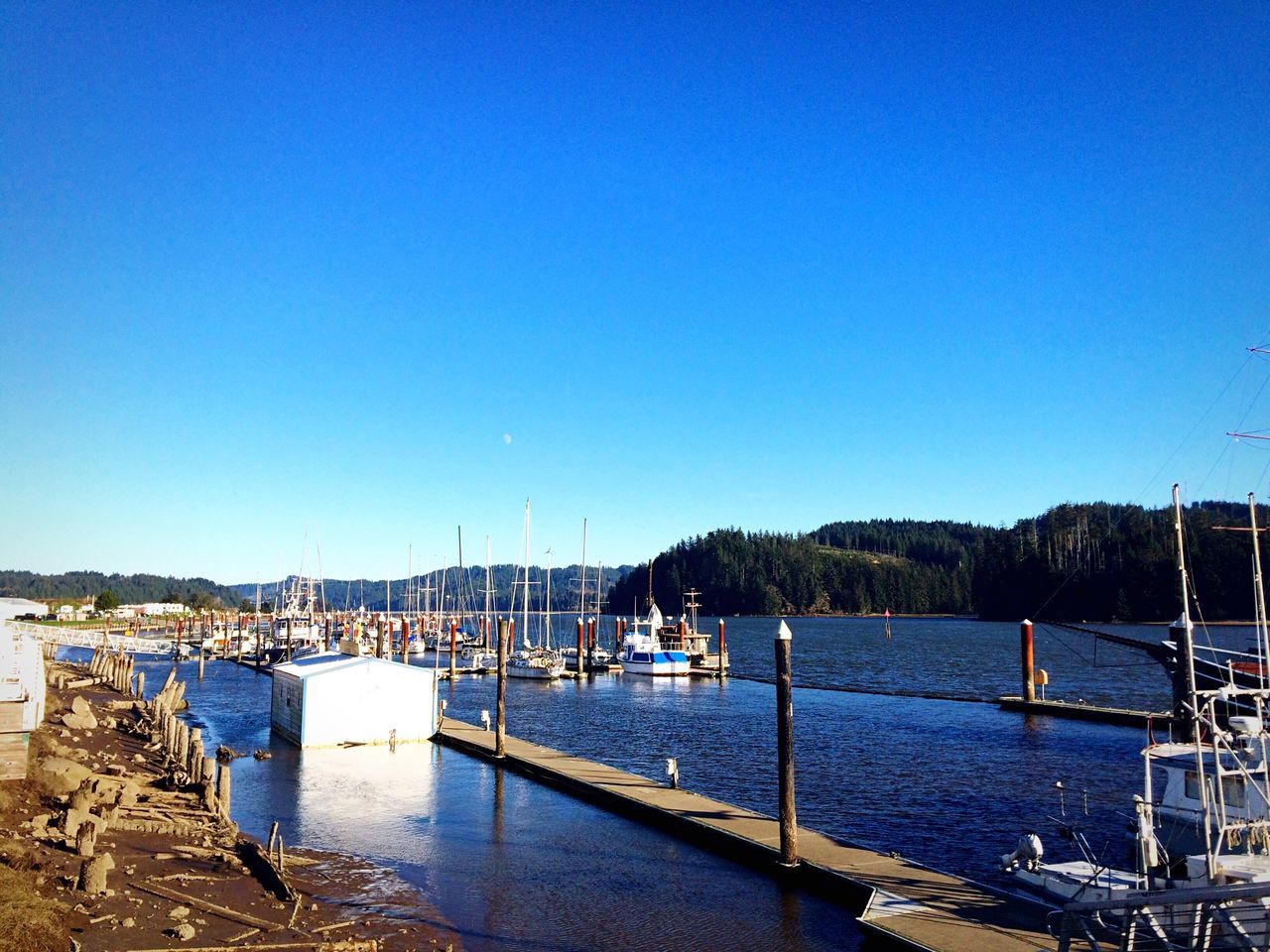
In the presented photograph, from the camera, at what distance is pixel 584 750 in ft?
158

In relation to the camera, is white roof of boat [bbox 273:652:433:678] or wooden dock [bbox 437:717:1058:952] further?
white roof of boat [bbox 273:652:433:678]

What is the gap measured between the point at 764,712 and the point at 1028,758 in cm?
2339

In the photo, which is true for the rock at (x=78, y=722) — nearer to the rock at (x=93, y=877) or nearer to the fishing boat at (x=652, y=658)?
the rock at (x=93, y=877)

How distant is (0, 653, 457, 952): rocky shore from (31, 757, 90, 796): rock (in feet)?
0.21

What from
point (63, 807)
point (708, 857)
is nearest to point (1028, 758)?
point (708, 857)

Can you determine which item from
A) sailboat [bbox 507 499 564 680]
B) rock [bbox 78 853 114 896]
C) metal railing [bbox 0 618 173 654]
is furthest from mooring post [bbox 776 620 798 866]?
sailboat [bbox 507 499 564 680]

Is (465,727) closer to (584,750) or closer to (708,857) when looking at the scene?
(584,750)

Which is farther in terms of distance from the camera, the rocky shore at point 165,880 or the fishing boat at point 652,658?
the fishing boat at point 652,658

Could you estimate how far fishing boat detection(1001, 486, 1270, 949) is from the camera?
39.5 ft

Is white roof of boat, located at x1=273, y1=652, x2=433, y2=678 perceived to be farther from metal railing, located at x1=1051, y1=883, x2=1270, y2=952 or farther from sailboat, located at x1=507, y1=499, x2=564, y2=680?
sailboat, located at x1=507, y1=499, x2=564, y2=680

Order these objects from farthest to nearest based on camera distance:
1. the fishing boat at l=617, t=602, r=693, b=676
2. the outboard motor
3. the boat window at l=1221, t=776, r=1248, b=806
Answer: the fishing boat at l=617, t=602, r=693, b=676 < the outboard motor < the boat window at l=1221, t=776, r=1248, b=806

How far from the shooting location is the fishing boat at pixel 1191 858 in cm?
1204

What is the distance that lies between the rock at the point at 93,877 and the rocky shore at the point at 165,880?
0.02m

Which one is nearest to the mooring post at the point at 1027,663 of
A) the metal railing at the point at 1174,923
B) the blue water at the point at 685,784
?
the blue water at the point at 685,784
